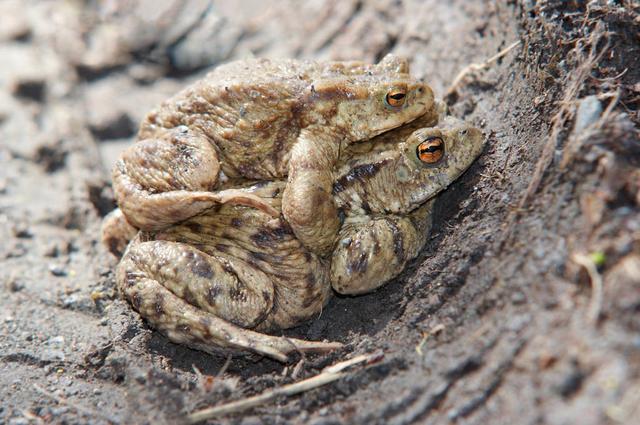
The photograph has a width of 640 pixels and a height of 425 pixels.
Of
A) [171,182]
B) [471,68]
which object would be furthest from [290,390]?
[471,68]

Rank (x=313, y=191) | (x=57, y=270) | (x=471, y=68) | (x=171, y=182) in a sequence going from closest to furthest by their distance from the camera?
(x=313, y=191), (x=171, y=182), (x=471, y=68), (x=57, y=270)

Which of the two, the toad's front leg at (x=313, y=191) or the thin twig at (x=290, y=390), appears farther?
the toad's front leg at (x=313, y=191)

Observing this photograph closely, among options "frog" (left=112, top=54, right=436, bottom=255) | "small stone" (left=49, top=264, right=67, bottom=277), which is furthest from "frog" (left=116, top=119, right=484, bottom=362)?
"small stone" (left=49, top=264, right=67, bottom=277)

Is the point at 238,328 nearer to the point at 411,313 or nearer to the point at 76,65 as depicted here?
the point at 411,313

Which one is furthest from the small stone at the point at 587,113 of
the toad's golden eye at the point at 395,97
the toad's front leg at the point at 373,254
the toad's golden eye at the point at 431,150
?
the toad's front leg at the point at 373,254

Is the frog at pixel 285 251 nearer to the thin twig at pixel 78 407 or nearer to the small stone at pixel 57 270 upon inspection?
the thin twig at pixel 78 407

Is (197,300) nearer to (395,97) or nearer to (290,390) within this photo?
(290,390)

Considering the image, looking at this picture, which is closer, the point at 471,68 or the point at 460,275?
the point at 460,275

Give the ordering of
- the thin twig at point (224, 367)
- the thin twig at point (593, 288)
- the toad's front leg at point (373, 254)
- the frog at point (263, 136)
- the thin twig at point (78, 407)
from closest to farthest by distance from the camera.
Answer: the thin twig at point (593, 288) < the thin twig at point (78, 407) < the thin twig at point (224, 367) < the frog at point (263, 136) < the toad's front leg at point (373, 254)
